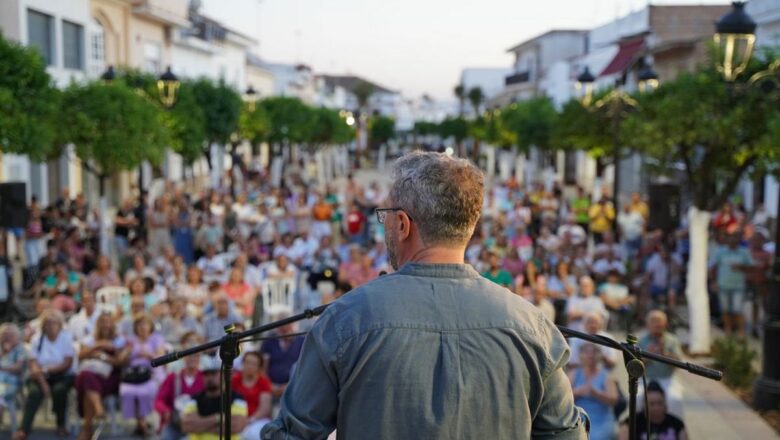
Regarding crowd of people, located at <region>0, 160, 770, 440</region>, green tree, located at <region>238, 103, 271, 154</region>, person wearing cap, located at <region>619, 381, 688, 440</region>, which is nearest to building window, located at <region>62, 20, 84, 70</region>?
green tree, located at <region>238, 103, 271, 154</region>

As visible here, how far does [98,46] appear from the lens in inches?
1066

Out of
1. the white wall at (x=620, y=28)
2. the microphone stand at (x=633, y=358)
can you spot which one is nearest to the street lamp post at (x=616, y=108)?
the microphone stand at (x=633, y=358)

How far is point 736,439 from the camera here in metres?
8.09

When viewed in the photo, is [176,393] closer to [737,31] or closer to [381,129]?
[737,31]

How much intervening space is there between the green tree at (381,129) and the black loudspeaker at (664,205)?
84.7 m

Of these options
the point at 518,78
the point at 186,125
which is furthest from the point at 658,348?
the point at 518,78

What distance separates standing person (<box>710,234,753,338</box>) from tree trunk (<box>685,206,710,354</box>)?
100 cm

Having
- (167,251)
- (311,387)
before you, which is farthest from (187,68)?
(311,387)

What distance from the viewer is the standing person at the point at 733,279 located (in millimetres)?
11812

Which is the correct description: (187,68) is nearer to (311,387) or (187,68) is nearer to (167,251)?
(167,251)

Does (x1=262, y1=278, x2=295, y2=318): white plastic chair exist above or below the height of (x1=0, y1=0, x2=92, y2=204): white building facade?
below

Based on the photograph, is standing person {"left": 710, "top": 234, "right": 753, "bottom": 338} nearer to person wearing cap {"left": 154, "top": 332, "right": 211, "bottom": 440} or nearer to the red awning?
person wearing cap {"left": 154, "top": 332, "right": 211, "bottom": 440}

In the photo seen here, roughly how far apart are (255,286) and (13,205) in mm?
3913

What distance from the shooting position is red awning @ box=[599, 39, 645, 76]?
117ft
